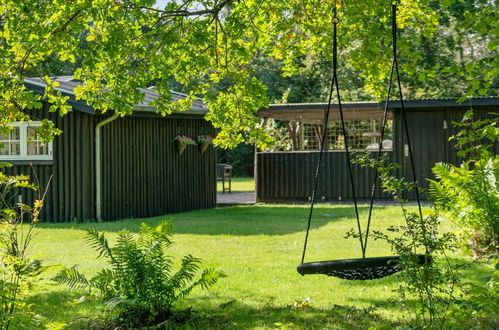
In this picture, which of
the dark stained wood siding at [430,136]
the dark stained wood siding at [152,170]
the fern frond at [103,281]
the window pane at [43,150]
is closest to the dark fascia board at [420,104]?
the dark stained wood siding at [430,136]

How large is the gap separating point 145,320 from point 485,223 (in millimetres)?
3749

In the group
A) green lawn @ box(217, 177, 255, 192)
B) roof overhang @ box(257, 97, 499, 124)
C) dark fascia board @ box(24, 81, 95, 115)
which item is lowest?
green lawn @ box(217, 177, 255, 192)

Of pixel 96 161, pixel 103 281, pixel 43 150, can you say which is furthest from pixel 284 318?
pixel 43 150

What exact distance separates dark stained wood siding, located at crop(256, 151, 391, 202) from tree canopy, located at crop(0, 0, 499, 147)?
364 inches

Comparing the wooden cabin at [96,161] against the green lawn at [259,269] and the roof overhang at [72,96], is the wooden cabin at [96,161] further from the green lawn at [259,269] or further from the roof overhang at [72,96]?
the green lawn at [259,269]

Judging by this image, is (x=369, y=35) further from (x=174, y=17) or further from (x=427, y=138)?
(x=427, y=138)

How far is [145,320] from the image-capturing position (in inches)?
188

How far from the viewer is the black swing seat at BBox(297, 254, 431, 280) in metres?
4.06

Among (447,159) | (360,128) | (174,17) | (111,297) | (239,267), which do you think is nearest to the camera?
(111,297)

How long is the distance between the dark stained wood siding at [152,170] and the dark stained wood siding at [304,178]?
168cm

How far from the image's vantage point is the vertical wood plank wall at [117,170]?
13.0m

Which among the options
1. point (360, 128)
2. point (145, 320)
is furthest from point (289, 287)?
point (360, 128)

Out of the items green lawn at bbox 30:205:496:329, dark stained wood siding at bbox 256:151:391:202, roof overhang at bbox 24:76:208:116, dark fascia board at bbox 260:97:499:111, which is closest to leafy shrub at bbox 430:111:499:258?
Result: green lawn at bbox 30:205:496:329

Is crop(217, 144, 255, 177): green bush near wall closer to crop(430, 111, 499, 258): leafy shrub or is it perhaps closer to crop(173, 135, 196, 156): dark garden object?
crop(173, 135, 196, 156): dark garden object
